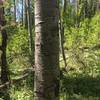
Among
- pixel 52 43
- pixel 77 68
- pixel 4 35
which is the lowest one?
pixel 77 68

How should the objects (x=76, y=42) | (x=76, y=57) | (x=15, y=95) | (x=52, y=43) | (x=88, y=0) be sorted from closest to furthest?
1. (x=52, y=43)
2. (x=15, y=95)
3. (x=76, y=57)
4. (x=76, y=42)
5. (x=88, y=0)

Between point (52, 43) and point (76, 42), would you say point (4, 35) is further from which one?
point (52, 43)

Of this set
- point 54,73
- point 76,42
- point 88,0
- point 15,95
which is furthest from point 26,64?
point 88,0

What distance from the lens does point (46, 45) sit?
7.41ft

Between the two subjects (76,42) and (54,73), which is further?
(76,42)

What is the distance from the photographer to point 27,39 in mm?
15789

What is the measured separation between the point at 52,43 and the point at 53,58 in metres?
0.11

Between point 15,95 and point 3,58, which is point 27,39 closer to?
point 3,58

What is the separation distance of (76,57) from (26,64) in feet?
8.06

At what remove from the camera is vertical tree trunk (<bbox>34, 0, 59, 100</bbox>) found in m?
2.25

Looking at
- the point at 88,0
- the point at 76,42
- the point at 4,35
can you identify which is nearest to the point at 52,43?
the point at 4,35

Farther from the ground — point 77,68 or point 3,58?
point 3,58

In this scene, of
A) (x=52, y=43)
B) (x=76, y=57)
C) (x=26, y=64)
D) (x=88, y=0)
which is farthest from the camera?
(x=88, y=0)

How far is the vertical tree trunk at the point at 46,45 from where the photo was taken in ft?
7.39
